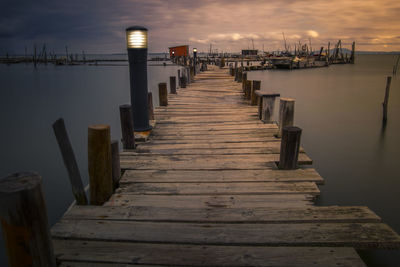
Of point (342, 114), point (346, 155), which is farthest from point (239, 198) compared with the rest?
point (342, 114)

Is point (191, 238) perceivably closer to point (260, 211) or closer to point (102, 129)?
point (260, 211)

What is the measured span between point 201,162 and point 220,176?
549mm

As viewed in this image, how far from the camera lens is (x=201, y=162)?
4.09m

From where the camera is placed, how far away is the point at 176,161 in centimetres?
413

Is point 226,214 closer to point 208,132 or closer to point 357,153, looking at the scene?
point 208,132

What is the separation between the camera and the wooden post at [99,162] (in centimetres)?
286

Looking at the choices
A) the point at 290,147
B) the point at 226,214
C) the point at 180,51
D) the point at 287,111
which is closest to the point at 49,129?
the point at 287,111

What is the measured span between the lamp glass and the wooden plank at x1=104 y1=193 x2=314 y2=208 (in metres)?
2.96

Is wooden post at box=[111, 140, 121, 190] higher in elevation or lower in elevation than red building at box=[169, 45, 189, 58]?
lower

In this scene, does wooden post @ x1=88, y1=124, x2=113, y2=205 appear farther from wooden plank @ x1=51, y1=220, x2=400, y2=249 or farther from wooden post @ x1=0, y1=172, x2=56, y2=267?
wooden post @ x1=0, y1=172, x2=56, y2=267

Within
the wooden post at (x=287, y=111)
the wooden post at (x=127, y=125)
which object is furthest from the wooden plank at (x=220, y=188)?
the wooden post at (x=287, y=111)

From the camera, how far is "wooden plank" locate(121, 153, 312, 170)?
12.8 ft

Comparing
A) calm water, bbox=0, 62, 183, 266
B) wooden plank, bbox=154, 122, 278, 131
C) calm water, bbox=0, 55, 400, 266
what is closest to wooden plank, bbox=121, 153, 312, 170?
wooden plank, bbox=154, 122, 278, 131

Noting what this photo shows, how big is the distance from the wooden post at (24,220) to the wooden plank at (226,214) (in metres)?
0.94
